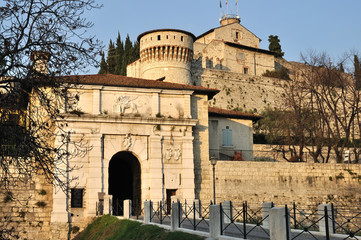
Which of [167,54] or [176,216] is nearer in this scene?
[176,216]

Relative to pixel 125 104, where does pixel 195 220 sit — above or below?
below

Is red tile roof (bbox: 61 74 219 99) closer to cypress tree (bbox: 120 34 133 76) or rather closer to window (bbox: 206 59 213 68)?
window (bbox: 206 59 213 68)

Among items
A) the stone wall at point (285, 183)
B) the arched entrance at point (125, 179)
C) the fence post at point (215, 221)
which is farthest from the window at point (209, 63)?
the fence post at point (215, 221)

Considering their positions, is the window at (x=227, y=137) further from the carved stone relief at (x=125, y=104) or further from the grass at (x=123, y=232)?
the grass at (x=123, y=232)

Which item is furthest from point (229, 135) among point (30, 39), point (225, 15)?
point (225, 15)

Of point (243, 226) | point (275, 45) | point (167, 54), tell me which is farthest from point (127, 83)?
point (275, 45)

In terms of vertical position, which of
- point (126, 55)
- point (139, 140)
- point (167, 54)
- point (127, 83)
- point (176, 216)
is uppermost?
point (126, 55)

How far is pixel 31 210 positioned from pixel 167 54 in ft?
94.3

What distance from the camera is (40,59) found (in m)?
11.3

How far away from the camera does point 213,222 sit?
14.8m

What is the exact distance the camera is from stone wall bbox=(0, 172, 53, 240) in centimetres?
2642

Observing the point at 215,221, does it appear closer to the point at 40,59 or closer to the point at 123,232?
the point at 123,232

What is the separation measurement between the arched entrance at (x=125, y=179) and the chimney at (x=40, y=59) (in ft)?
60.9

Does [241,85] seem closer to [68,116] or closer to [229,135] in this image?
[229,135]
